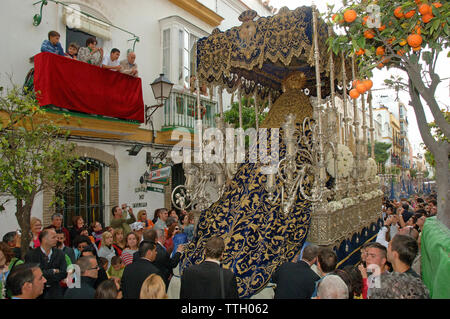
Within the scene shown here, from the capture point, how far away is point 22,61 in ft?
25.1

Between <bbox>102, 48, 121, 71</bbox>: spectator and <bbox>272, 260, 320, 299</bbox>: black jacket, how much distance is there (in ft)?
23.9

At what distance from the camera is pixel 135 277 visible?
3438 mm

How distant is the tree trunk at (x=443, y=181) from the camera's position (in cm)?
245

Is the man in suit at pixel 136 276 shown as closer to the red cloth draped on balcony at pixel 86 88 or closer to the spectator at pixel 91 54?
the red cloth draped on balcony at pixel 86 88


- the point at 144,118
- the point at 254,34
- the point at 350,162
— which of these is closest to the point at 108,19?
the point at 144,118

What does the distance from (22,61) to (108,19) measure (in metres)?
2.77

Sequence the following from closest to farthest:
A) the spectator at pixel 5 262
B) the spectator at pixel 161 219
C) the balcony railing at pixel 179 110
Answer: the spectator at pixel 5 262 < the spectator at pixel 161 219 < the balcony railing at pixel 179 110

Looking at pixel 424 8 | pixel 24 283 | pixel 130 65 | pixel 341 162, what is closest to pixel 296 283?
pixel 24 283

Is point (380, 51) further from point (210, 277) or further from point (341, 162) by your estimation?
point (341, 162)

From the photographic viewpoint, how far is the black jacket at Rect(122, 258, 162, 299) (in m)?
3.41

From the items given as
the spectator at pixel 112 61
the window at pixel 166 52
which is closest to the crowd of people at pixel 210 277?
the spectator at pixel 112 61

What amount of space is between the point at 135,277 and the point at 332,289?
1.89 metres

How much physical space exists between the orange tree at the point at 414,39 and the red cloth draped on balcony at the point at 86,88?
6350 mm
